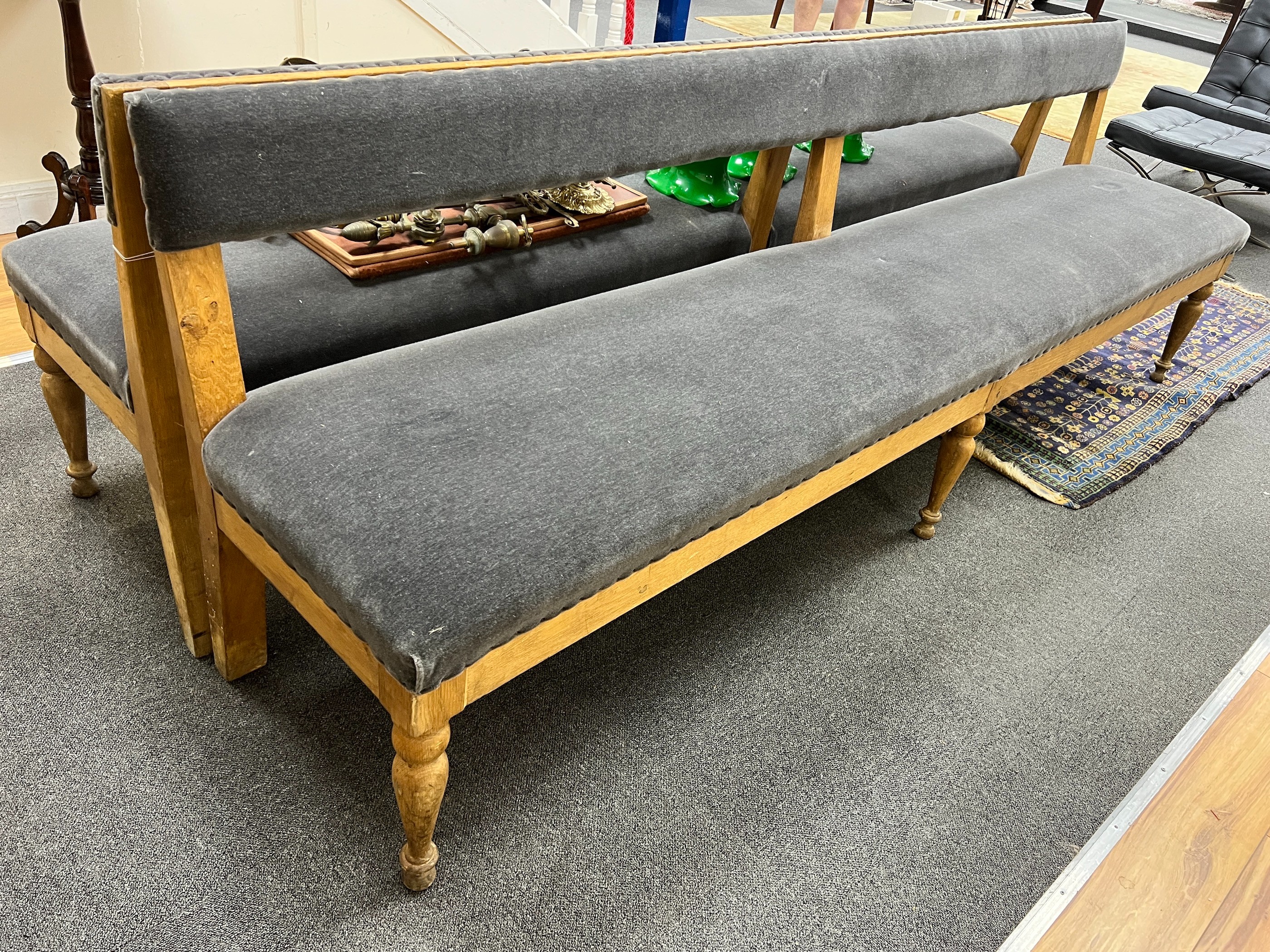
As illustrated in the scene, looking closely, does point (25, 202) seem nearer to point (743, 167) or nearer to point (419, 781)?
point (743, 167)

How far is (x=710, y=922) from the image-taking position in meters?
1.24

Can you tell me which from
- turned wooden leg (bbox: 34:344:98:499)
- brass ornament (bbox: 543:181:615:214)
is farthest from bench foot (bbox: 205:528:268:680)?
brass ornament (bbox: 543:181:615:214)

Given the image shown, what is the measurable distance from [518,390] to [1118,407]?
2019mm

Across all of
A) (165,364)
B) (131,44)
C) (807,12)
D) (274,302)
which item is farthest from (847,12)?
(165,364)

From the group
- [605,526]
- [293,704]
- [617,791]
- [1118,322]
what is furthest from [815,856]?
[1118,322]

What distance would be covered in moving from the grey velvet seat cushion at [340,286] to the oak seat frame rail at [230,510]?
0.38 ft

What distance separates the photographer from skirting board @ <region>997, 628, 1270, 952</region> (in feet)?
4.28

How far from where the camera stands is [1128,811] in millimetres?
1487

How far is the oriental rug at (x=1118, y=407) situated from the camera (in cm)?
230

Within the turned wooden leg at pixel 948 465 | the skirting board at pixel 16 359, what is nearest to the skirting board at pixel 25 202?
the skirting board at pixel 16 359

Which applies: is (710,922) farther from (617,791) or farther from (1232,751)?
(1232,751)

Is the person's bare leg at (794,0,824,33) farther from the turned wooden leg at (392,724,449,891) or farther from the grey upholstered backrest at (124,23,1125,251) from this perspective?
the turned wooden leg at (392,724,449,891)

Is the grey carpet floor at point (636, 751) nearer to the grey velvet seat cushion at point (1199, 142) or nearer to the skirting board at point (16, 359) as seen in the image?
the skirting board at point (16, 359)

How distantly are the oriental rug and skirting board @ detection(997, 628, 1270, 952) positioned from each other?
1.68 feet
